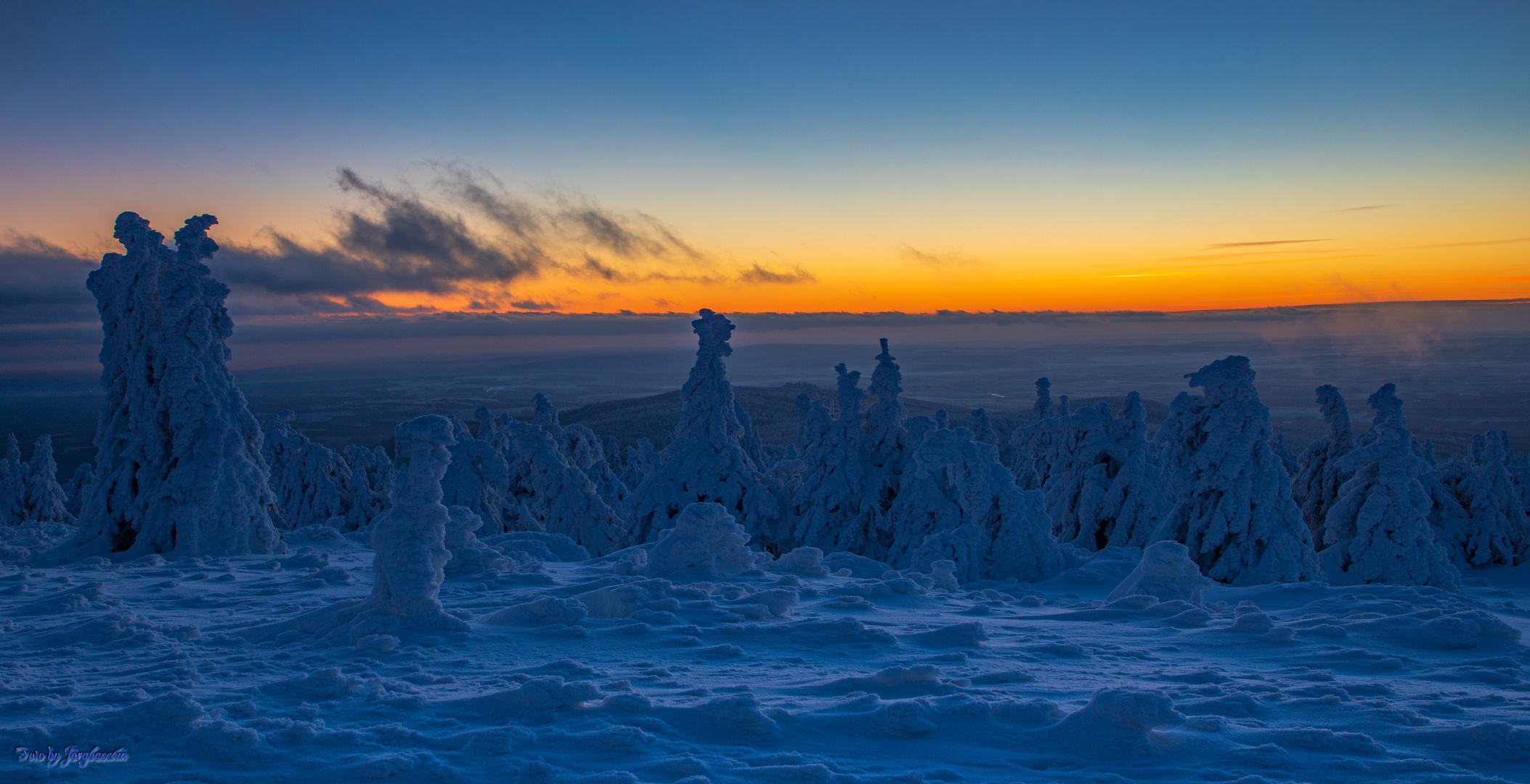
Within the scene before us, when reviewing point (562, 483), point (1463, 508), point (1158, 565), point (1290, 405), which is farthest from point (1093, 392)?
point (1158, 565)

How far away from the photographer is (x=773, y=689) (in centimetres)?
717

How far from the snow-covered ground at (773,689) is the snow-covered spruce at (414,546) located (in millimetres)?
548

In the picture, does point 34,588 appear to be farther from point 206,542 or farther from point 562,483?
point 562,483

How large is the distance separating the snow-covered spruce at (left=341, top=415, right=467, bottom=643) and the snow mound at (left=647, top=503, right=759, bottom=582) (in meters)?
4.07

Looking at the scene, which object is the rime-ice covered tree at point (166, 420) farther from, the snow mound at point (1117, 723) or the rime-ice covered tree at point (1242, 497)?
the rime-ice covered tree at point (1242, 497)

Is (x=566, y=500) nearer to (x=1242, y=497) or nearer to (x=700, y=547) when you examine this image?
(x=700, y=547)

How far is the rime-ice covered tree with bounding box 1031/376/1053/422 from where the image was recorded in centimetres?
4734

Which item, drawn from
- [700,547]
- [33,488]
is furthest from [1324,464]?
[33,488]

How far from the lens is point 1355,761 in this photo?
541cm

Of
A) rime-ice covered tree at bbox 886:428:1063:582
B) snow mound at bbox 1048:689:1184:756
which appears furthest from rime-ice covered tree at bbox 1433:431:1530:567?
snow mound at bbox 1048:689:1184:756

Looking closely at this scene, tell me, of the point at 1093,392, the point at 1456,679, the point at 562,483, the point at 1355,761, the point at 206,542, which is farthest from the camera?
the point at 1093,392

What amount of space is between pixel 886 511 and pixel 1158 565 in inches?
673

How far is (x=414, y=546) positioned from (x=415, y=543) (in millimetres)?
49

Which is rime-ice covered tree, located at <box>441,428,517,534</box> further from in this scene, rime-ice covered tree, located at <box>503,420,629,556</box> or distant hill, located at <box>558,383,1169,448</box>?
distant hill, located at <box>558,383,1169,448</box>
